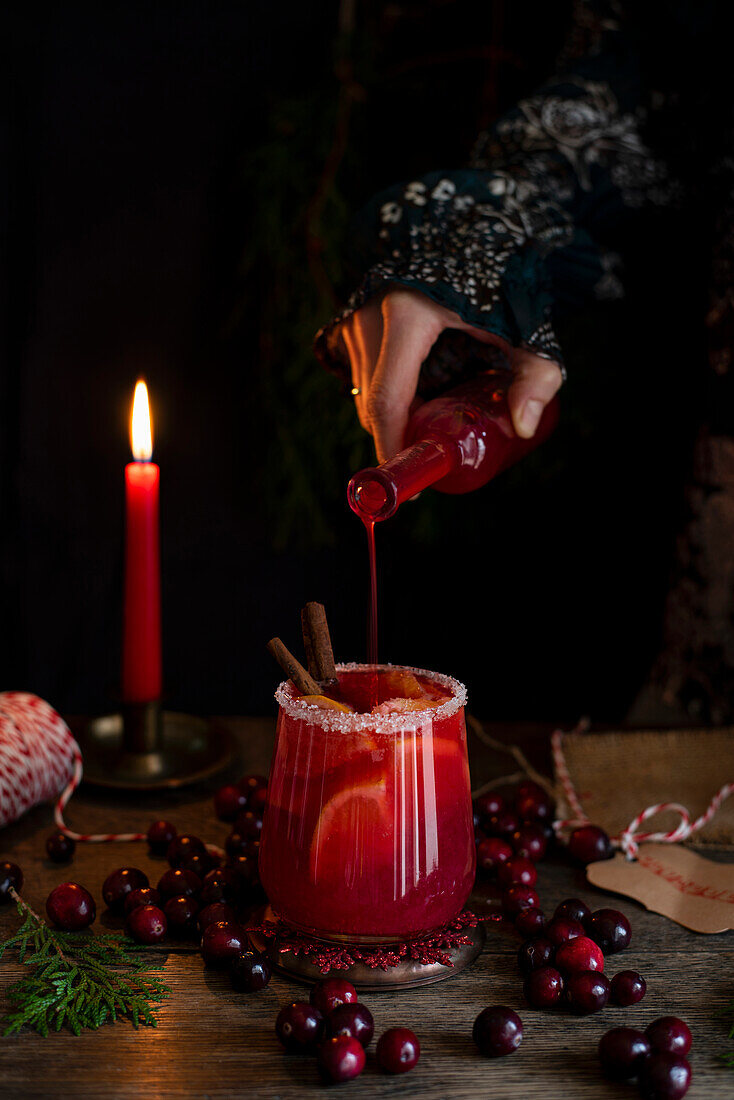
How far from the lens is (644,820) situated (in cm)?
98

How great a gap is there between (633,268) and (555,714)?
85 centimetres

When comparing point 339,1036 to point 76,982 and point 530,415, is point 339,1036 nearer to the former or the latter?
point 76,982

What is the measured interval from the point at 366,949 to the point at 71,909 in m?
0.23

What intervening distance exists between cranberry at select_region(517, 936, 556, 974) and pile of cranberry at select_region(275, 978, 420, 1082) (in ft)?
0.40

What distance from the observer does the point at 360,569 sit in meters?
1.84

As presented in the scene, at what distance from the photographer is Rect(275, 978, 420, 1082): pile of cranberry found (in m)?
0.56

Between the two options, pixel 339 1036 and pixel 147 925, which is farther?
pixel 147 925

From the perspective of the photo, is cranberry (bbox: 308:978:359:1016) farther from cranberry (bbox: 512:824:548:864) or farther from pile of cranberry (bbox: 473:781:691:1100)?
cranberry (bbox: 512:824:548:864)

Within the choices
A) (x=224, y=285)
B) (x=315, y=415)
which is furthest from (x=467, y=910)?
(x=224, y=285)

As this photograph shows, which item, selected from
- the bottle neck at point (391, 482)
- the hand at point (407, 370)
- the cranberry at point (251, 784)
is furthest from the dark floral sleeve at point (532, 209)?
the cranberry at point (251, 784)

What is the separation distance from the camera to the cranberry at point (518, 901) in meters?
0.76

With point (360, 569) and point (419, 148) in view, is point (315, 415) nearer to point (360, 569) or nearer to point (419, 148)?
point (360, 569)

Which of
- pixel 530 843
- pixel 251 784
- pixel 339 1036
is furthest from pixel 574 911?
pixel 251 784

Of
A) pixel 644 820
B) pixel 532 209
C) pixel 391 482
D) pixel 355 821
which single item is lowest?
pixel 644 820
